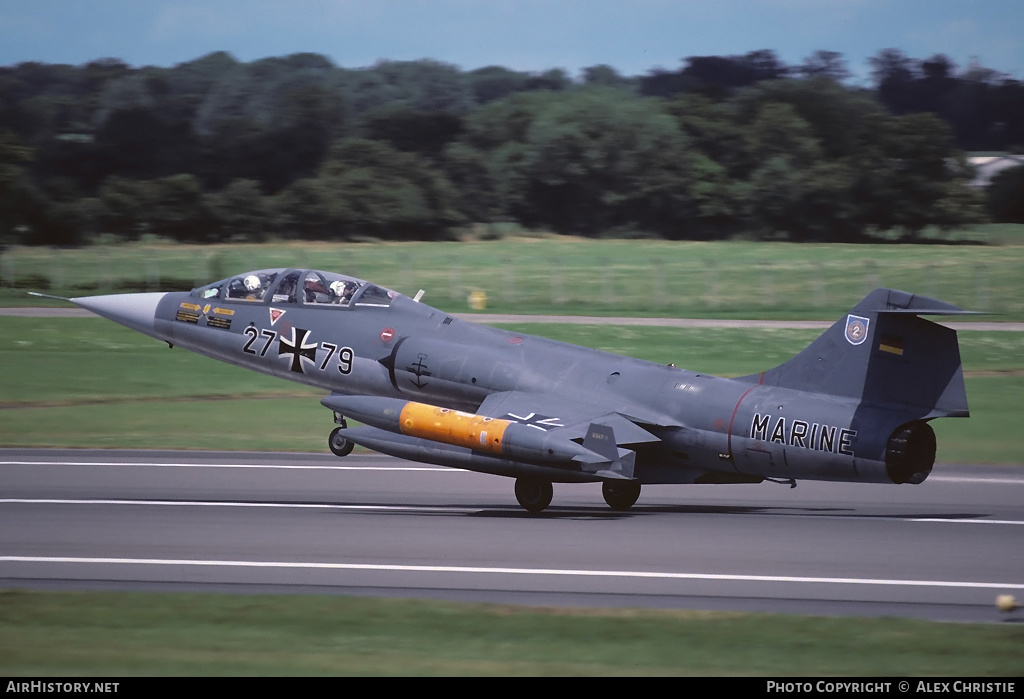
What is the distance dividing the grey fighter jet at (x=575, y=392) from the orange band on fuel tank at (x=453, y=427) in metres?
0.02

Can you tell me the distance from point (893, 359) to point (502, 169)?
67.4 metres

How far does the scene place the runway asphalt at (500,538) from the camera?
1203 centimetres

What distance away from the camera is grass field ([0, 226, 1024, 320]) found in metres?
47.2

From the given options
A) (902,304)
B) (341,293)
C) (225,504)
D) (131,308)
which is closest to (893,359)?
(902,304)

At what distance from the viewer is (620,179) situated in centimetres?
7981

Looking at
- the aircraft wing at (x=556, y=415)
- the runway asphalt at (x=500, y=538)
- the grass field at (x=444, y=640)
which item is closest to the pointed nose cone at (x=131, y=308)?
the runway asphalt at (x=500, y=538)

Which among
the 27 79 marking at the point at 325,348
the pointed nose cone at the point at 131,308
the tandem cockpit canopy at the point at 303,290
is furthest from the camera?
the pointed nose cone at the point at 131,308

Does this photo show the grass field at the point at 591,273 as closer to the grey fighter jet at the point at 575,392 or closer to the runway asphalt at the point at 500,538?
the grey fighter jet at the point at 575,392

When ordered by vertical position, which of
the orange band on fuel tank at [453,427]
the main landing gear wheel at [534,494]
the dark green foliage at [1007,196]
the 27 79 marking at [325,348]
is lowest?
the main landing gear wheel at [534,494]

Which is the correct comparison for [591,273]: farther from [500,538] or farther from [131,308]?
[500,538]

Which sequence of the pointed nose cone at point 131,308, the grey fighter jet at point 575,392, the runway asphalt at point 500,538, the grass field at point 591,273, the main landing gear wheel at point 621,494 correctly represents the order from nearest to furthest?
the runway asphalt at point 500,538, the grey fighter jet at point 575,392, the main landing gear wheel at point 621,494, the pointed nose cone at point 131,308, the grass field at point 591,273

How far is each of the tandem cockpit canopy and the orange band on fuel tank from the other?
307cm

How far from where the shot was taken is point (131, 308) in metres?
19.9
